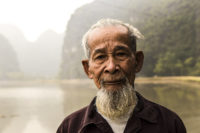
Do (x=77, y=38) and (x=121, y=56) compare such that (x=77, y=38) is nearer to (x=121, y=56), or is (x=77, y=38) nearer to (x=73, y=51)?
(x=73, y=51)

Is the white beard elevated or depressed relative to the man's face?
depressed

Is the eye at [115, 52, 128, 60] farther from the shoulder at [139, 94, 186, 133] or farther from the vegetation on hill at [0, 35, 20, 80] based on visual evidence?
the vegetation on hill at [0, 35, 20, 80]

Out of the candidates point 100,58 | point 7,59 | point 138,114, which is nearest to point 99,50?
point 100,58

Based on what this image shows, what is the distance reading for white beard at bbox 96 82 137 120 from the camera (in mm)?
1428

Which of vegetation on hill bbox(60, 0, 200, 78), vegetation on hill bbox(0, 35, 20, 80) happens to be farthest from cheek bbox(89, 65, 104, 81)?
vegetation on hill bbox(0, 35, 20, 80)

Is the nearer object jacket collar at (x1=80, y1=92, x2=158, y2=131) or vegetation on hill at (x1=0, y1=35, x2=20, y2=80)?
jacket collar at (x1=80, y1=92, x2=158, y2=131)

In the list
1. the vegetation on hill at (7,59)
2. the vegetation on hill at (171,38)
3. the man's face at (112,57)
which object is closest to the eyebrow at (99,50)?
the man's face at (112,57)

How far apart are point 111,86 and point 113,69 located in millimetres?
143

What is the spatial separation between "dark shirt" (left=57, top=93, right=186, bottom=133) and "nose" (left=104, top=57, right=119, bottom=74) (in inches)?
11.7

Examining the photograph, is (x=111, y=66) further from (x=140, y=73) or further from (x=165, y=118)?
(x=140, y=73)

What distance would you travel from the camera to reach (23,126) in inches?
453

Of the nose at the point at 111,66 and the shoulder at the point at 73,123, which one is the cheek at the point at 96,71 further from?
the shoulder at the point at 73,123

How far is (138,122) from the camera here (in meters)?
→ 1.33

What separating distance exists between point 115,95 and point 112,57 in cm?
27
